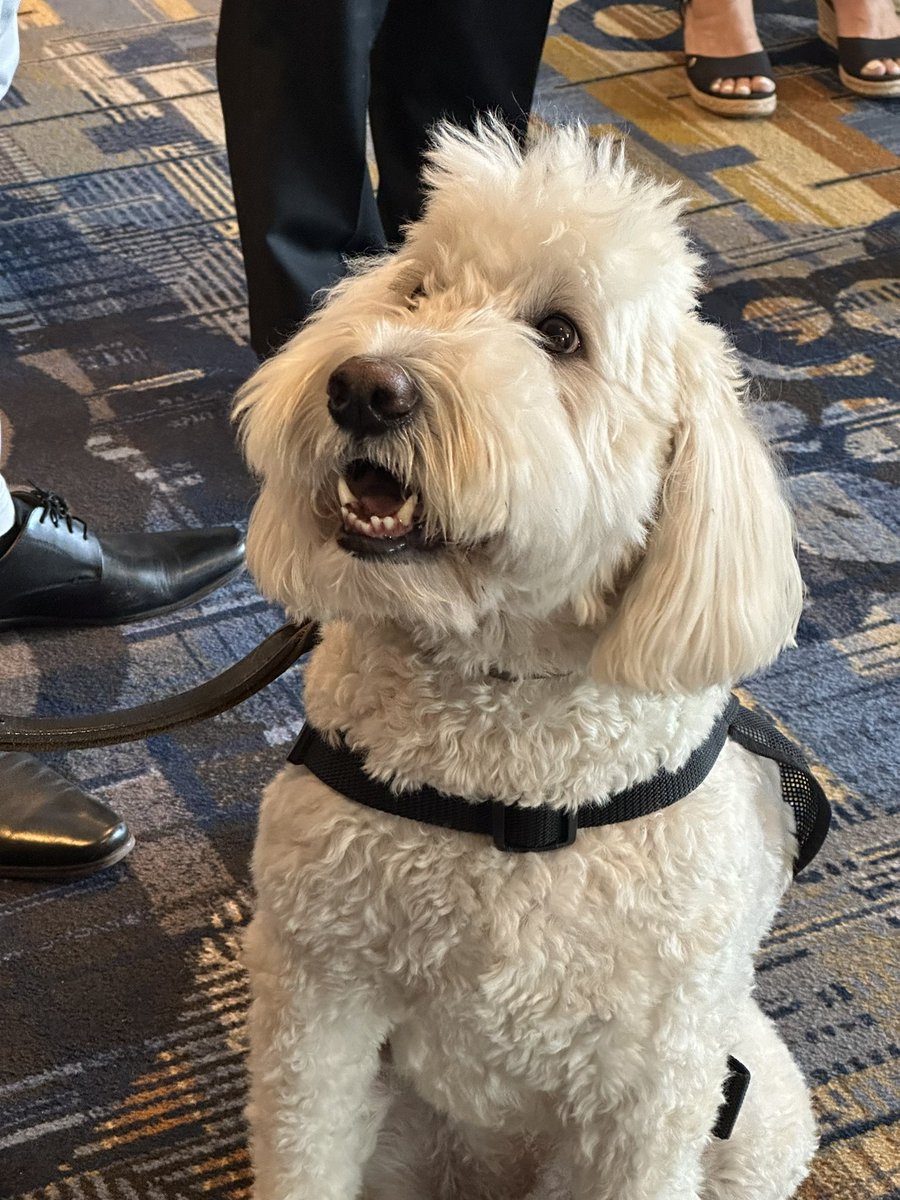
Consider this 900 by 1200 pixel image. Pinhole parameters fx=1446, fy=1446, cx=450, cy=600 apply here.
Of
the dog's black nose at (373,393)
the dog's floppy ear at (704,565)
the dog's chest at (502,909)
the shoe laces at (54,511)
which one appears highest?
the dog's black nose at (373,393)

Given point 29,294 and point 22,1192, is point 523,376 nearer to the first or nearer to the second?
point 22,1192

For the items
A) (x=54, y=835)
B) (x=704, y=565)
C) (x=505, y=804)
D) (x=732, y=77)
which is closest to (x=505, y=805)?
(x=505, y=804)

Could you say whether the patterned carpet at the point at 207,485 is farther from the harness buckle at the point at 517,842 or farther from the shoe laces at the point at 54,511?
the harness buckle at the point at 517,842

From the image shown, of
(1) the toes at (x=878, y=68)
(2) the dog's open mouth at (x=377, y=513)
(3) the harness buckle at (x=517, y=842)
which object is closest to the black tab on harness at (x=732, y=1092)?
(3) the harness buckle at (x=517, y=842)

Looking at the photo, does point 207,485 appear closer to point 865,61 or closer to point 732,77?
point 732,77

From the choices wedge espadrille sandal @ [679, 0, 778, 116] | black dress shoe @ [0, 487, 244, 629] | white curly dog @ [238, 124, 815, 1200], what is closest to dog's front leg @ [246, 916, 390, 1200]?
white curly dog @ [238, 124, 815, 1200]

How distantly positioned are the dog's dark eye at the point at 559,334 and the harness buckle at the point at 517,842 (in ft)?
0.99

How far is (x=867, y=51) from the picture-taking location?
3152 mm

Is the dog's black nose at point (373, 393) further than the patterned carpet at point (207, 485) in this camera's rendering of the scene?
No

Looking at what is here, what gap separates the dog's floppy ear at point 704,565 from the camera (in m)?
0.91

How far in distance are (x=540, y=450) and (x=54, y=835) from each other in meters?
0.85

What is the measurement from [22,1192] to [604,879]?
0.63 meters

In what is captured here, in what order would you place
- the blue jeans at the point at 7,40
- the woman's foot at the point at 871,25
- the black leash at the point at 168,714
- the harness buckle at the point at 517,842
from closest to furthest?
the harness buckle at the point at 517,842 < the black leash at the point at 168,714 < the blue jeans at the point at 7,40 < the woman's foot at the point at 871,25

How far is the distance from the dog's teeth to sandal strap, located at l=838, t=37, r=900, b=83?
2.68 meters
